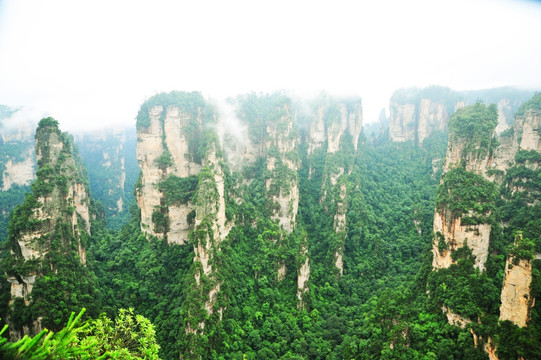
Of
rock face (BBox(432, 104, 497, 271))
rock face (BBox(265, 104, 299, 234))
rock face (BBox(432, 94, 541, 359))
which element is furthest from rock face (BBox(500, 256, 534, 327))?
rock face (BBox(265, 104, 299, 234))

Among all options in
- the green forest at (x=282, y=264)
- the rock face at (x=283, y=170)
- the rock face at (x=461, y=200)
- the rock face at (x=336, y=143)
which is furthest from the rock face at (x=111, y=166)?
the rock face at (x=461, y=200)

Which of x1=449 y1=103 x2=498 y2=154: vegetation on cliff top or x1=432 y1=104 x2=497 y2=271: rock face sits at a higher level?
x1=449 y1=103 x2=498 y2=154: vegetation on cliff top

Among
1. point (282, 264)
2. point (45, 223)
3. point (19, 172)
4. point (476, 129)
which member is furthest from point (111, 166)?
point (476, 129)

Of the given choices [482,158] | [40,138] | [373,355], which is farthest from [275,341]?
[40,138]

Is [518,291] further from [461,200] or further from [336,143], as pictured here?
[336,143]

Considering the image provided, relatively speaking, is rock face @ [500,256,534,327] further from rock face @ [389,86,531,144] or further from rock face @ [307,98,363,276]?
rock face @ [389,86,531,144]

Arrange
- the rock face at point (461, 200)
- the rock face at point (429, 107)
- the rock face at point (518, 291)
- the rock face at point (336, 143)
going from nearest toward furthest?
the rock face at point (518, 291) → the rock face at point (461, 200) → the rock face at point (336, 143) → the rock face at point (429, 107)

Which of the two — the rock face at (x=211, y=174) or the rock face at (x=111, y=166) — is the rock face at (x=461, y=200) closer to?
the rock face at (x=211, y=174)
